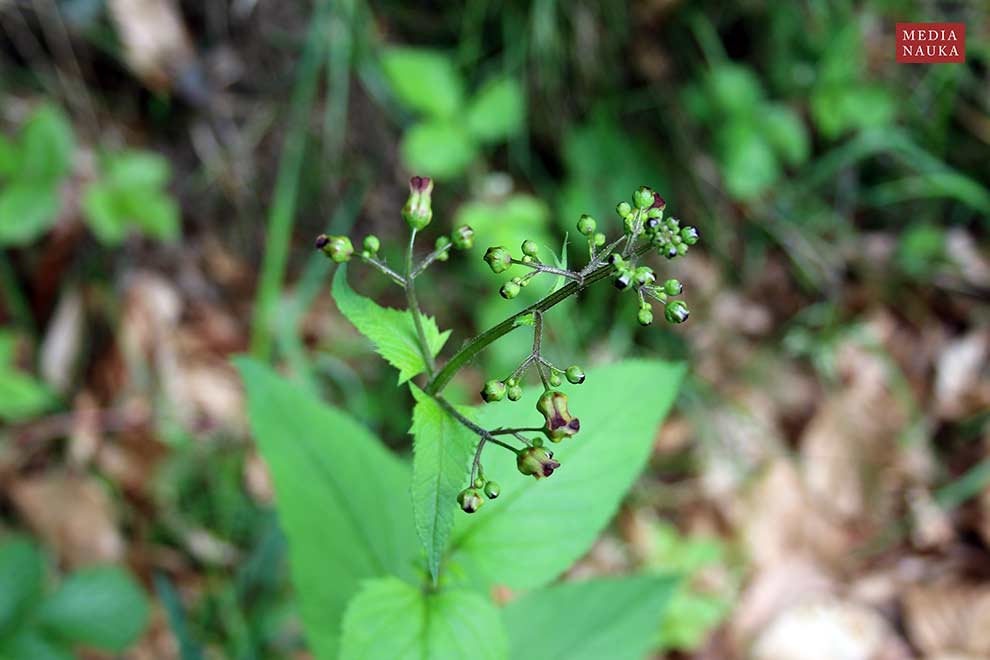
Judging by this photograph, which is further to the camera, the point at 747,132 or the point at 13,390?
the point at 747,132

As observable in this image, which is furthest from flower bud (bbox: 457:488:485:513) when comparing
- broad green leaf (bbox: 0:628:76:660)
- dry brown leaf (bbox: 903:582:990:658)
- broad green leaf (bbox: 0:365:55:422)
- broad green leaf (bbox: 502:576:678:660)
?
dry brown leaf (bbox: 903:582:990:658)

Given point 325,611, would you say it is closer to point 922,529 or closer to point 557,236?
point 557,236

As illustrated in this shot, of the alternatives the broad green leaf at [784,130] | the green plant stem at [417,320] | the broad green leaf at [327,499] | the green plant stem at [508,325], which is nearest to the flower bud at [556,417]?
the green plant stem at [508,325]

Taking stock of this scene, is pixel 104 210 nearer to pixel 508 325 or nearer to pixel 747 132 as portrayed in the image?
pixel 508 325

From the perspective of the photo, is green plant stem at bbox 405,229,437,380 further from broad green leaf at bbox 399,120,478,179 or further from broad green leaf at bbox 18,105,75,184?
broad green leaf at bbox 18,105,75,184

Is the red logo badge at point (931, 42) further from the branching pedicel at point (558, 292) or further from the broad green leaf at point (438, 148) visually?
the branching pedicel at point (558, 292)

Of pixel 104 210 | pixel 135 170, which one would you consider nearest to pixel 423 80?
pixel 135 170

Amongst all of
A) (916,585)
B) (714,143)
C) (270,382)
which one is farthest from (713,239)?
(270,382)
